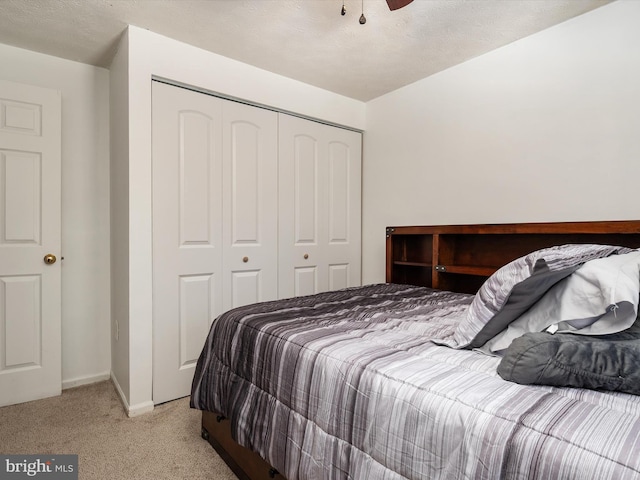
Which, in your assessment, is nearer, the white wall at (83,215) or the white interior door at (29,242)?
the white interior door at (29,242)

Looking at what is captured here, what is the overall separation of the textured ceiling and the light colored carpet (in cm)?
237

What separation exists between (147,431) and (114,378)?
2.83 ft

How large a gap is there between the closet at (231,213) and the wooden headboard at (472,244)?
0.63 meters

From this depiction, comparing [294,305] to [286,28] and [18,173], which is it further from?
[18,173]

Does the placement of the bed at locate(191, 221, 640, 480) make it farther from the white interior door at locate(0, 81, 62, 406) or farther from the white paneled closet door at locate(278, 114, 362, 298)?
the white interior door at locate(0, 81, 62, 406)

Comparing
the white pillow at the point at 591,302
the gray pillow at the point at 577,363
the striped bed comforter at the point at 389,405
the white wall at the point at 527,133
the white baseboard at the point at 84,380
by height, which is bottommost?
the white baseboard at the point at 84,380

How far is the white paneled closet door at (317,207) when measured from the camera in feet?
9.70

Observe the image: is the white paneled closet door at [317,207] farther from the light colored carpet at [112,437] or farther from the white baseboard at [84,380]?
the white baseboard at [84,380]

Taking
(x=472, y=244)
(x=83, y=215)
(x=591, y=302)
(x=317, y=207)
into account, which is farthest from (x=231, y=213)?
(x=591, y=302)

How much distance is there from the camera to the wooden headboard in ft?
6.37

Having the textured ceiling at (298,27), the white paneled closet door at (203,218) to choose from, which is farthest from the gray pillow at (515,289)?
the white paneled closet door at (203,218)

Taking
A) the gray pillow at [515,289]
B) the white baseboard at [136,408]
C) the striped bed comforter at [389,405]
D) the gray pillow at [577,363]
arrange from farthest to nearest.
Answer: the white baseboard at [136,408] → the gray pillow at [515,289] → the gray pillow at [577,363] → the striped bed comforter at [389,405]

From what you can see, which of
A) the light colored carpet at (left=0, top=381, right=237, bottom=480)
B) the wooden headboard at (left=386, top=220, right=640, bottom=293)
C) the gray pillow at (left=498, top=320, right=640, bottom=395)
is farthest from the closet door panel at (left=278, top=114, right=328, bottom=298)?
the gray pillow at (left=498, top=320, right=640, bottom=395)

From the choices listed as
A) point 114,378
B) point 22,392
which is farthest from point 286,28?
point 22,392
